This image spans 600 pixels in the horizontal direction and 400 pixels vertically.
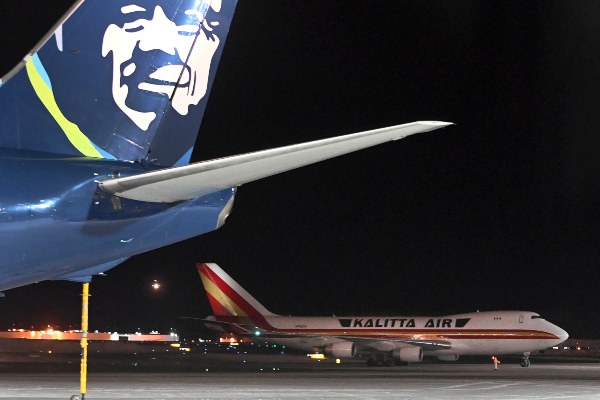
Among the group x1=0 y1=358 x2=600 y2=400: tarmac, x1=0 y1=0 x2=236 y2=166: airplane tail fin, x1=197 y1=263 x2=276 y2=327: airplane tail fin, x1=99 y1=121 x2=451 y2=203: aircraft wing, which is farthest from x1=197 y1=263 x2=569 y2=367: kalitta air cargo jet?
x1=99 y1=121 x2=451 y2=203: aircraft wing

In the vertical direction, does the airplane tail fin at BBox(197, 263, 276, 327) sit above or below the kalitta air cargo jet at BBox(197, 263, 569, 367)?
above

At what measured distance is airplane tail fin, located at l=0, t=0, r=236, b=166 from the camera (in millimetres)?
7898

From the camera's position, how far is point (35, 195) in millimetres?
7082

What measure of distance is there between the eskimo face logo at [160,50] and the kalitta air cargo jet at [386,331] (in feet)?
125

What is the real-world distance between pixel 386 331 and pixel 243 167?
42.8m

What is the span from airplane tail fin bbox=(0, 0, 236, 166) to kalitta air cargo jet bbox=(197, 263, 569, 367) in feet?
125

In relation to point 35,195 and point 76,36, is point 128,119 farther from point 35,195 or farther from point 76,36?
point 35,195

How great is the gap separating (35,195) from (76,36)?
1.86m

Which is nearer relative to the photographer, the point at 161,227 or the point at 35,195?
the point at 35,195

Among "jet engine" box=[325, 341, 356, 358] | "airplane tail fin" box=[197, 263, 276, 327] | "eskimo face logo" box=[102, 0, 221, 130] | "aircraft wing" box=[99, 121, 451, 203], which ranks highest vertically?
"airplane tail fin" box=[197, 263, 276, 327]

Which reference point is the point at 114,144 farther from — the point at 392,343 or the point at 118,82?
the point at 392,343

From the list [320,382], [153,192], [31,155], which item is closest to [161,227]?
[153,192]

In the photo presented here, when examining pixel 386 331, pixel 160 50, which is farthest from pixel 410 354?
pixel 160 50

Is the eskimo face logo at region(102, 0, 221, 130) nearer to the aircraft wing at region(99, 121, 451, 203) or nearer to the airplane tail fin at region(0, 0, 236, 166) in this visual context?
the airplane tail fin at region(0, 0, 236, 166)
